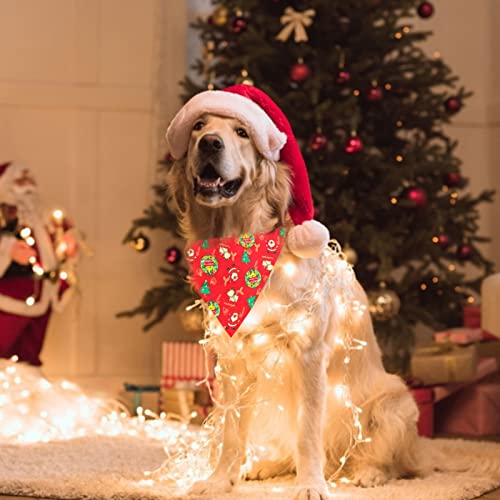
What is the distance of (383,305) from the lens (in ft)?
12.7

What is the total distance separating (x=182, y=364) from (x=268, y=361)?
5.96ft

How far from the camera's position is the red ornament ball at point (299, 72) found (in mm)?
3863

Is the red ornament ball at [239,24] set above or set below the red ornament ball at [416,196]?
above

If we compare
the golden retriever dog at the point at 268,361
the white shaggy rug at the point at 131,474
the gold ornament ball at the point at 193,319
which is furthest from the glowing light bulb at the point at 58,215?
the golden retriever dog at the point at 268,361

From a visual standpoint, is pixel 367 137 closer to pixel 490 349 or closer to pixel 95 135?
pixel 490 349

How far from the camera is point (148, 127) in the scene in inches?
184

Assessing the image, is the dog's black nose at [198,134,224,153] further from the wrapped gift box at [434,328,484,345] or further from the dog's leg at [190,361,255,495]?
the wrapped gift box at [434,328,484,345]

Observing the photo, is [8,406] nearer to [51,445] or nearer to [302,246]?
[51,445]

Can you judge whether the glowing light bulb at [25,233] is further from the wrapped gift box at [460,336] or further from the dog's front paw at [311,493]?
the dog's front paw at [311,493]

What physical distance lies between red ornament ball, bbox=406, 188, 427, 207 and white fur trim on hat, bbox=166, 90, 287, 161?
1.63 meters

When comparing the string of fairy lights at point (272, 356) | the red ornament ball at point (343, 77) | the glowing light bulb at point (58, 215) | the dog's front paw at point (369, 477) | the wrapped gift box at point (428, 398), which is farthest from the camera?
the glowing light bulb at point (58, 215)

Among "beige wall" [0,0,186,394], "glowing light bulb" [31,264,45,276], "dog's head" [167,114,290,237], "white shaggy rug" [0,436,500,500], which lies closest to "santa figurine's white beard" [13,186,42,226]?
"glowing light bulb" [31,264,45,276]

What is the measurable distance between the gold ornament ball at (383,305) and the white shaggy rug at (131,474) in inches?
26.5

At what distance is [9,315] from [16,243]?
0.29 metres
